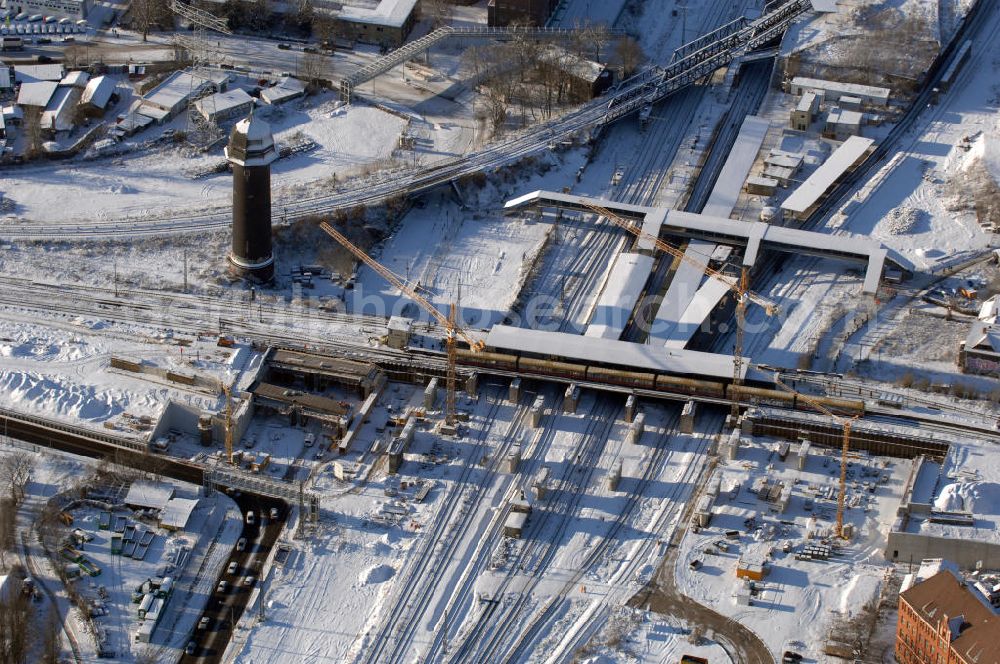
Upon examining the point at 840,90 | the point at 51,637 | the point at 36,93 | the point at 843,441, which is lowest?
the point at 51,637

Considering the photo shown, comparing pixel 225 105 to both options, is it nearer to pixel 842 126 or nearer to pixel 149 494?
pixel 842 126

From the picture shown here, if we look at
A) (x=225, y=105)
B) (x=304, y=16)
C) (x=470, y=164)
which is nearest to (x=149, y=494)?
(x=470, y=164)

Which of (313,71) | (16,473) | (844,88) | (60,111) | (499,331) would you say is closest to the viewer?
(16,473)

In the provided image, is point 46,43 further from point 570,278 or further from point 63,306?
point 570,278

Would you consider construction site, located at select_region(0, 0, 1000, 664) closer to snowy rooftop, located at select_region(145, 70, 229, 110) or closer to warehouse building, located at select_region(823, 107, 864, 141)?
snowy rooftop, located at select_region(145, 70, 229, 110)

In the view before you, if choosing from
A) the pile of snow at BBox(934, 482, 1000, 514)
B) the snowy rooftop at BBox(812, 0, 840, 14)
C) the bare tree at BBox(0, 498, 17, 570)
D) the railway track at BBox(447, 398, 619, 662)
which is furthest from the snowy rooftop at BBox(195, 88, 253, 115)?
the pile of snow at BBox(934, 482, 1000, 514)

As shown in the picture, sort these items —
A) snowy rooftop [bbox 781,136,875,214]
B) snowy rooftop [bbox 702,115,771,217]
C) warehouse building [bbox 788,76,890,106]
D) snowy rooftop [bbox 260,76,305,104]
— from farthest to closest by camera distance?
warehouse building [bbox 788,76,890,106] < snowy rooftop [bbox 260,76,305,104] < snowy rooftop [bbox 702,115,771,217] < snowy rooftop [bbox 781,136,875,214]

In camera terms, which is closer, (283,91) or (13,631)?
(13,631)
